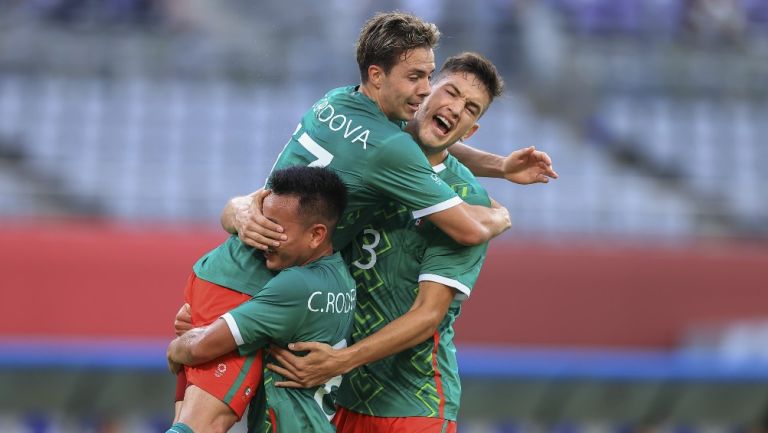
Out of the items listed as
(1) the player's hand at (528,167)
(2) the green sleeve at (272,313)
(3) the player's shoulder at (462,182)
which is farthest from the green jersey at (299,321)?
(1) the player's hand at (528,167)

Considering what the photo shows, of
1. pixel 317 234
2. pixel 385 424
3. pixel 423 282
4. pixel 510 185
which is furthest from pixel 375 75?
pixel 510 185

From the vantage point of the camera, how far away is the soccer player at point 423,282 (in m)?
4.74

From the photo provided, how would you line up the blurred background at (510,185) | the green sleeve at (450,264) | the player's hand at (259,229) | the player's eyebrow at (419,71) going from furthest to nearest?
1. the blurred background at (510,185)
2. the green sleeve at (450,264)
3. the player's eyebrow at (419,71)
4. the player's hand at (259,229)

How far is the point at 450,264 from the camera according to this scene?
15.5 ft

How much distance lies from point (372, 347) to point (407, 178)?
64 centimetres

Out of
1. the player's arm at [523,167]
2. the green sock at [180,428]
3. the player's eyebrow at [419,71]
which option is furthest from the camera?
the player's arm at [523,167]

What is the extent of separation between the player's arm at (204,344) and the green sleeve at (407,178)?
2.58 ft

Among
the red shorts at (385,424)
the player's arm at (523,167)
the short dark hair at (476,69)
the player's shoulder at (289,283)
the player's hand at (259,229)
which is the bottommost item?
the red shorts at (385,424)

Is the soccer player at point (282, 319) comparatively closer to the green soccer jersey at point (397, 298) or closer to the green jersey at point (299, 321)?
the green jersey at point (299, 321)

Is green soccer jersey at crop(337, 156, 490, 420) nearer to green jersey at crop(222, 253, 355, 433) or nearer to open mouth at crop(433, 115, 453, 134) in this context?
open mouth at crop(433, 115, 453, 134)

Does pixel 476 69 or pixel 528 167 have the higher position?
pixel 476 69

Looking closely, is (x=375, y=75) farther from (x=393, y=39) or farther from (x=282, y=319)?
(x=282, y=319)

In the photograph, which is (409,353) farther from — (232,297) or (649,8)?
(649,8)

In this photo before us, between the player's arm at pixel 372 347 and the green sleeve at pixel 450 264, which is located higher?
the green sleeve at pixel 450 264
